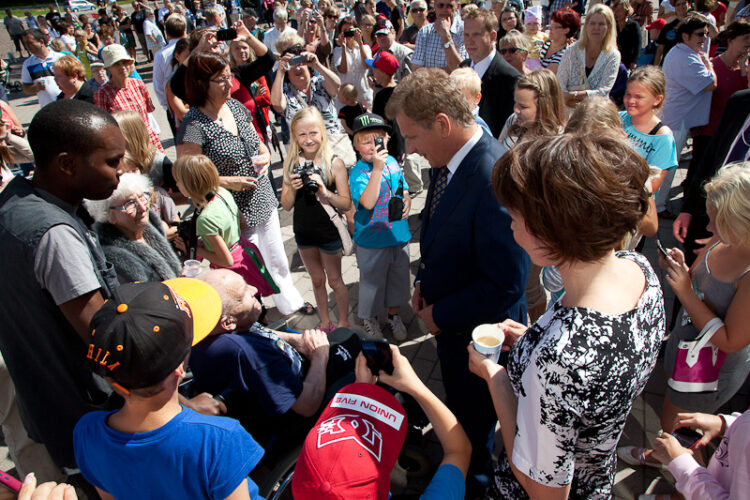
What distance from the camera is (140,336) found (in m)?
1.30

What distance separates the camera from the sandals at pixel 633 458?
2.51 meters

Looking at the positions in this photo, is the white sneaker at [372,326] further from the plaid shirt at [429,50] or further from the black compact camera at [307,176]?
the plaid shirt at [429,50]

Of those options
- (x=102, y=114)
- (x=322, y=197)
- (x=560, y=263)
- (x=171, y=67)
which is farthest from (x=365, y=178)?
(x=171, y=67)

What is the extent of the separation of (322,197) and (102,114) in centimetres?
175

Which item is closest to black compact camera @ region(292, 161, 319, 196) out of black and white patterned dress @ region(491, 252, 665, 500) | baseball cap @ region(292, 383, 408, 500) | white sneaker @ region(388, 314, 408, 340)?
white sneaker @ region(388, 314, 408, 340)

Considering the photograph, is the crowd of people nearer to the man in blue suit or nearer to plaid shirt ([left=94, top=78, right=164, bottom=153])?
the man in blue suit

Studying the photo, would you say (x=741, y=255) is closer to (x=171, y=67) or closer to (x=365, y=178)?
(x=365, y=178)

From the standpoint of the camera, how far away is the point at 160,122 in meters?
10.1

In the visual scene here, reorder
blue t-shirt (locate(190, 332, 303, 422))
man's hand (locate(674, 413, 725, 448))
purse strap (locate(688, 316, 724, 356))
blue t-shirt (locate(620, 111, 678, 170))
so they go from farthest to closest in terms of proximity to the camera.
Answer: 1. blue t-shirt (locate(620, 111, 678, 170))
2. purse strap (locate(688, 316, 724, 356))
3. blue t-shirt (locate(190, 332, 303, 422))
4. man's hand (locate(674, 413, 725, 448))

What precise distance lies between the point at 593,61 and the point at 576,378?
5083 millimetres

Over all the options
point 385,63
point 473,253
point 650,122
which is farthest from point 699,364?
point 385,63

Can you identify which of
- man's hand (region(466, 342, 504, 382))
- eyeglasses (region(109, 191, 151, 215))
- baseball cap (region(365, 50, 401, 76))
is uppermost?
baseball cap (region(365, 50, 401, 76))

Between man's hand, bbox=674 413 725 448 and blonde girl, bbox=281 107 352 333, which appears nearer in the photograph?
man's hand, bbox=674 413 725 448

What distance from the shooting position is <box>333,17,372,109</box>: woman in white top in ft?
21.8
